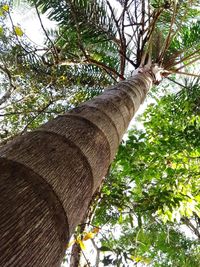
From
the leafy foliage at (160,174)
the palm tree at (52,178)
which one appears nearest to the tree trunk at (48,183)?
the palm tree at (52,178)

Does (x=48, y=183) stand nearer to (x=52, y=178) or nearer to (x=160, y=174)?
(x=52, y=178)

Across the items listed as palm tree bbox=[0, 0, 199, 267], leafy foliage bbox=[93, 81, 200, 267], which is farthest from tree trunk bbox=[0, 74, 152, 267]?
leafy foliage bbox=[93, 81, 200, 267]

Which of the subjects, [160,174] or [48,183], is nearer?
[48,183]

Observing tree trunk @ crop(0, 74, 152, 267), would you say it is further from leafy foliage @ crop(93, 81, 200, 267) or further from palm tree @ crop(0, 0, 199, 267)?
leafy foliage @ crop(93, 81, 200, 267)

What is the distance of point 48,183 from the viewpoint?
743 mm

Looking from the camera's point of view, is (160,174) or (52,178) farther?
(160,174)

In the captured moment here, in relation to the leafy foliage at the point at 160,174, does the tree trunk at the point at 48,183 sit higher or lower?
lower

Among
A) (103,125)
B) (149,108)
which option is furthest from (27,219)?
(149,108)

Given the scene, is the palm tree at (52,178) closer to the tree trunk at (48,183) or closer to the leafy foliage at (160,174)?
the tree trunk at (48,183)

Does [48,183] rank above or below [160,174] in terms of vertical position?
below

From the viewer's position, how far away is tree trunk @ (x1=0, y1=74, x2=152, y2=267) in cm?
57

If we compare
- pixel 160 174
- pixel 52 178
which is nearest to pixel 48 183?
pixel 52 178

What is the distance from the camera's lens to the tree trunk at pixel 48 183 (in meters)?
0.57

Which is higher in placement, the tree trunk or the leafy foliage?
the leafy foliage
